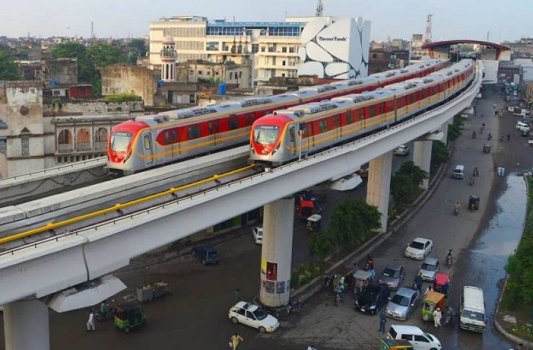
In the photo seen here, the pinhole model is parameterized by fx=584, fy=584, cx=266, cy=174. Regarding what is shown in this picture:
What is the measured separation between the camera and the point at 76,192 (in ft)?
48.9

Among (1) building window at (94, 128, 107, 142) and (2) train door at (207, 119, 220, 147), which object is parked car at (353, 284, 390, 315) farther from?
(1) building window at (94, 128, 107, 142)

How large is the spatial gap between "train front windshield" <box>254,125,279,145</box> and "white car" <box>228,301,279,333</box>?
6146 mm

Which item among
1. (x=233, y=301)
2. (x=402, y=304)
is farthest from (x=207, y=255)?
(x=402, y=304)

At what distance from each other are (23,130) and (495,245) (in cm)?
2672

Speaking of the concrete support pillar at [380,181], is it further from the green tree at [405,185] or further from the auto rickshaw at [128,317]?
the auto rickshaw at [128,317]

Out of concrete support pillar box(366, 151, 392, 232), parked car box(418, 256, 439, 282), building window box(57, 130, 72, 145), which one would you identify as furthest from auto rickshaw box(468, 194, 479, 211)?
building window box(57, 130, 72, 145)

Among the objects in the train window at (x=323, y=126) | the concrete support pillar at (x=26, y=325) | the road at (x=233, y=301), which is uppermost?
the train window at (x=323, y=126)

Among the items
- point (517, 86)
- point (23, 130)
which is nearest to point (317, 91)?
point (23, 130)

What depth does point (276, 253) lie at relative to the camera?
23031 millimetres

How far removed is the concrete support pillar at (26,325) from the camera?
13219 millimetres

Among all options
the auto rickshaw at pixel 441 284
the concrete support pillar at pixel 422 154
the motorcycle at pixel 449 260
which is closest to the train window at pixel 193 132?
the auto rickshaw at pixel 441 284

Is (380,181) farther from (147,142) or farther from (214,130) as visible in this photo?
(147,142)

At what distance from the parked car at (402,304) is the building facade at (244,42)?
68.4m

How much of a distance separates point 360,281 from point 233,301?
5570mm
